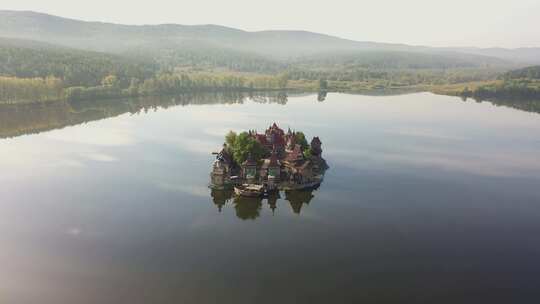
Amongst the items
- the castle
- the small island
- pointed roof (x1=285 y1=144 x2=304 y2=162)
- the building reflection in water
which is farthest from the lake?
→ pointed roof (x1=285 y1=144 x2=304 y2=162)

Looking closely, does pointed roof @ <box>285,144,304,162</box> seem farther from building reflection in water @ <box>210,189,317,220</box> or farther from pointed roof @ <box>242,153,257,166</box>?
building reflection in water @ <box>210,189,317,220</box>

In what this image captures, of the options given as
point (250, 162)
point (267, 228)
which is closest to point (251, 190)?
point (250, 162)

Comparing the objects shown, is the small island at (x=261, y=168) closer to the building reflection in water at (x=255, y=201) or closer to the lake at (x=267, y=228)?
the building reflection in water at (x=255, y=201)

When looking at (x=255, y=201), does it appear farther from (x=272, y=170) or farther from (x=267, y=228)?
(x=267, y=228)

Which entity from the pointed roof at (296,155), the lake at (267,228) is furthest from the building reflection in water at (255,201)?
the pointed roof at (296,155)

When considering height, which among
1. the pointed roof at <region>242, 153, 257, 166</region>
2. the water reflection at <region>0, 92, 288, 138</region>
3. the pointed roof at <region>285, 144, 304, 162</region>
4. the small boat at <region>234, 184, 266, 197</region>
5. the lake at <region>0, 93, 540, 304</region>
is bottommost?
the lake at <region>0, 93, 540, 304</region>
